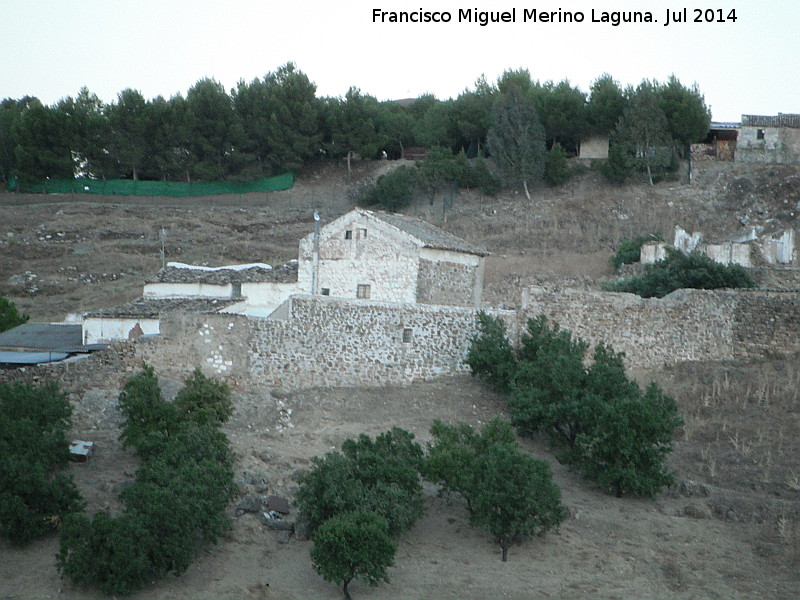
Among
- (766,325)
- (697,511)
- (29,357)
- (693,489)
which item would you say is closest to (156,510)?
(29,357)

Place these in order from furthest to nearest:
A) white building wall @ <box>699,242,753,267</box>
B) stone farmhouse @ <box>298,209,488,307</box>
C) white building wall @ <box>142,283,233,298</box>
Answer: white building wall @ <box>699,242,753,267</box> → white building wall @ <box>142,283,233,298</box> → stone farmhouse @ <box>298,209,488,307</box>

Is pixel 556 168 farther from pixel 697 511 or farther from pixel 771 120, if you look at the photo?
pixel 697 511

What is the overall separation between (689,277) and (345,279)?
9350mm

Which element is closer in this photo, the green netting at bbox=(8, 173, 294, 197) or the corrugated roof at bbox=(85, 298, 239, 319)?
the corrugated roof at bbox=(85, 298, 239, 319)

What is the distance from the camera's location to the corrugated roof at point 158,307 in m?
22.8

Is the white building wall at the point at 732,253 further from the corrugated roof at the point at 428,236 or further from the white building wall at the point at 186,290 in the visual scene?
the white building wall at the point at 186,290

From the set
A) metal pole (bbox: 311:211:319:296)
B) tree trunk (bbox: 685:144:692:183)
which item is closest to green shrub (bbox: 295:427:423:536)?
metal pole (bbox: 311:211:319:296)

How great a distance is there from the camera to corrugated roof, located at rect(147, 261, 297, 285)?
25.5 metres

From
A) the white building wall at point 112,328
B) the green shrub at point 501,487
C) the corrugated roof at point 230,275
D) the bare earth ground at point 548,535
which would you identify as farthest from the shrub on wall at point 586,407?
the white building wall at point 112,328

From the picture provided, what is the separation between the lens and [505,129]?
47.7m

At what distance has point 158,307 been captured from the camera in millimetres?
23531

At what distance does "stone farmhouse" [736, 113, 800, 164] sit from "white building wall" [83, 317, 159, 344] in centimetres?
3402

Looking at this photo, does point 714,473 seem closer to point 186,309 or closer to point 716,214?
point 186,309

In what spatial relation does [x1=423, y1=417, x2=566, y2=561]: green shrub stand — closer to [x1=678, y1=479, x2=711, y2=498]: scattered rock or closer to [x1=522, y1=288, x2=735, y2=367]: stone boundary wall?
[x1=678, y1=479, x2=711, y2=498]: scattered rock
